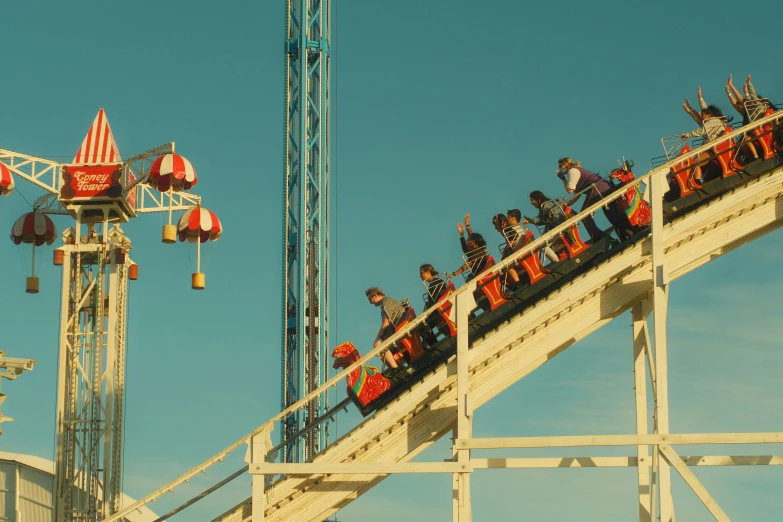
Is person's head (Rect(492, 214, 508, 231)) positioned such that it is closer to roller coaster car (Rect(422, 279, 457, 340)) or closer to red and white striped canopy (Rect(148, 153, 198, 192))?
roller coaster car (Rect(422, 279, 457, 340))

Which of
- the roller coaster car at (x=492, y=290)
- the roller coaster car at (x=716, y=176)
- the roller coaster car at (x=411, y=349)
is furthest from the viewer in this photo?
the roller coaster car at (x=411, y=349)

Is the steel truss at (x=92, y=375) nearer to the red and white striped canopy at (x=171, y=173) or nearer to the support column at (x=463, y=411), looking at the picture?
the red and white striped canopy at (x=171, y=173)

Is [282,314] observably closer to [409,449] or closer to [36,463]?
[36,463]

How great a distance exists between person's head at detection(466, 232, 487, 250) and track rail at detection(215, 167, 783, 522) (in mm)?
1505

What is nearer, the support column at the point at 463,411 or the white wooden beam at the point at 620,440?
the white wooden beam at the point at 620,440

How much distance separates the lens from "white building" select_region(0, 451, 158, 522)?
39312 millimetres

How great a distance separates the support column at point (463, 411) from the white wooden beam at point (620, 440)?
227 millimetres

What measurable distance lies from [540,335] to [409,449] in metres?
2.80

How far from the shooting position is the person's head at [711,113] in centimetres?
2475

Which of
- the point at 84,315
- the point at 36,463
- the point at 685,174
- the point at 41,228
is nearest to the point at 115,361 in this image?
the point at 84,315

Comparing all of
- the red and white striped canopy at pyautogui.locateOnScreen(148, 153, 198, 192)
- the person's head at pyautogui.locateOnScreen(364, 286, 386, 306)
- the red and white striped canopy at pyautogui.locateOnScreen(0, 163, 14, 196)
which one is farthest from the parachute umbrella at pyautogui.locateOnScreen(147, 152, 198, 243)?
the person's head at pyautogui.locateOnScreen(364, 286, 386, 306)

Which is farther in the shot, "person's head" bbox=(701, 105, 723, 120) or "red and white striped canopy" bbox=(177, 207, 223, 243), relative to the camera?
"red and white striped canopy" bbox=(177, 207, 223, 243)

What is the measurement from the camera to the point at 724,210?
23.5m

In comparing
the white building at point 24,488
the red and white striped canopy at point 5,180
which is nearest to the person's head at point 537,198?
the red and white striped canopy at point 5,180
